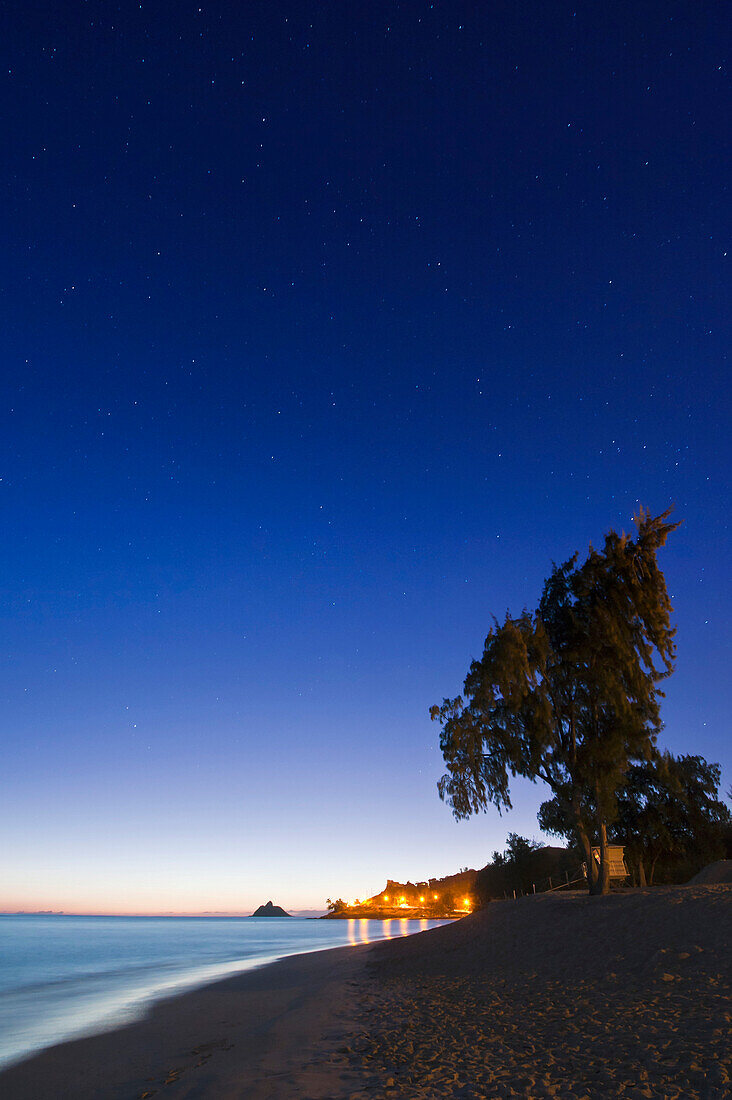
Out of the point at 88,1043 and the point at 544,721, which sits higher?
the point at 544,721

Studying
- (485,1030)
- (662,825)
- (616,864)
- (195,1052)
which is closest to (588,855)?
(616,864)

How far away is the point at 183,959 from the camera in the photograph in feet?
180

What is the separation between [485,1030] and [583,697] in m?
18.6

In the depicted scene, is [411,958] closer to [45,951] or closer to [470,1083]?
[470,1083]

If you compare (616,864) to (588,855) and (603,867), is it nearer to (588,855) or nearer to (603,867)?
(588,855)

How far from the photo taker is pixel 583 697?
27500mm

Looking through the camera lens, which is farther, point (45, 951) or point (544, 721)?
point (45, 951)

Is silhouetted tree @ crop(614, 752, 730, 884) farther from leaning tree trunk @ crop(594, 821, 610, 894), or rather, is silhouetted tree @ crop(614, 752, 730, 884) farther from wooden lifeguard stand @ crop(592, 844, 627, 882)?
leaning tree trunk @ crop(594, 821, 610, 894)

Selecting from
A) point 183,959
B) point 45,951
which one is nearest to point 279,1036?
point 183,959

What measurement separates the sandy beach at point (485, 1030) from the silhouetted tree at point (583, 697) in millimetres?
5994

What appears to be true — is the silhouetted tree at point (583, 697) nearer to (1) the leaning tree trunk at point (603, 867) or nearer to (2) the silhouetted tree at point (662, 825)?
(1) the leaning tree trunk at point (603, 867)

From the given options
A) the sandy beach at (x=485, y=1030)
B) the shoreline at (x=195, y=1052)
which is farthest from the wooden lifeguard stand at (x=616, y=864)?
the shoreline at (x=195, y=1052)

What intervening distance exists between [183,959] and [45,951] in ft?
84.2

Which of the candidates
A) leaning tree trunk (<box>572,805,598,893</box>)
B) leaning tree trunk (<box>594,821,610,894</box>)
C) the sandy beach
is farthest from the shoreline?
leaning tree trunk (<box>594,821,610,894</box>)
